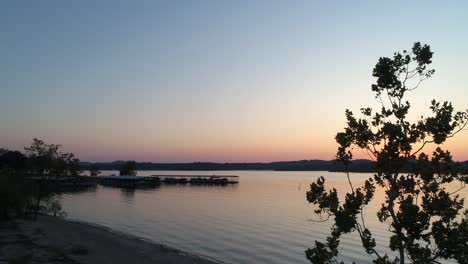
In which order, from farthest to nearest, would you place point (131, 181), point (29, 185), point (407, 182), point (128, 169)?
point (128, 169) → point (131, 181) → point (29, 185) → point (407, 182)

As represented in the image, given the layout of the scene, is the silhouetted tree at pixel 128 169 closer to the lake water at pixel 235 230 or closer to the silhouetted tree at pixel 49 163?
the lake water at pixel 235 230

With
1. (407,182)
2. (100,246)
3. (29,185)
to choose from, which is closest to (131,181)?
(29,185)

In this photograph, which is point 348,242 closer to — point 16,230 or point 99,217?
point 16,230

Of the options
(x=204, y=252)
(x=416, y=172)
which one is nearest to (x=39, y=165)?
(x=204, y=252)

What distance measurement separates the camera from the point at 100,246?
35281 millimetres

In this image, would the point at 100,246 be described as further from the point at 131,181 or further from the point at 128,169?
A: the point at 128,169

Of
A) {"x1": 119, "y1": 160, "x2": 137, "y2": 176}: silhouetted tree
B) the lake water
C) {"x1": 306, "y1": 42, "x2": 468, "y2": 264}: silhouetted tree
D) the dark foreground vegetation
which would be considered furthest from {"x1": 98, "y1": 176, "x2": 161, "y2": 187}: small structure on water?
{"x1": 306, "y1": 42, "x2": 468, "y2": 264}: silhouetted tree

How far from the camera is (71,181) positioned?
15938 cm

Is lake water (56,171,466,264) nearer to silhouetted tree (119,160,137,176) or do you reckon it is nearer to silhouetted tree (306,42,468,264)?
silhouetted tree (306,42,468,264)

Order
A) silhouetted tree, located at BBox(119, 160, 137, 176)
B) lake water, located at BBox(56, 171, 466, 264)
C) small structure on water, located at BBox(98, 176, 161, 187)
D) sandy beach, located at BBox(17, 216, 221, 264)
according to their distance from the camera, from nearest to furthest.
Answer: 1. sandy beach, located at BBox(17, 216, 221, 264)
2. lake water, located at BBox(56, 171, 466, 264)
3. small structure on water, located at BBox(98, 176, 161, 187)
4. silhouetted tree, located at BBox(119, 160, 137, 176)

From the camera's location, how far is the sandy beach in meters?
30.8

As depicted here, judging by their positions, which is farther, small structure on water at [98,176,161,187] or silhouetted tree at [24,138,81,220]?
small structure on water at [98,176,161,187]

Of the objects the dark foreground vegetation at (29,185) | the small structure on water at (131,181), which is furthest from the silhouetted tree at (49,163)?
the small structure on water at (131,181)

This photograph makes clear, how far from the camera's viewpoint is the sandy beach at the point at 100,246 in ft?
101
